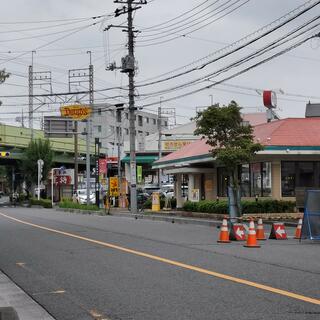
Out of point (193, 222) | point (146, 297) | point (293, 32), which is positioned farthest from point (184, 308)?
point (193, 222)

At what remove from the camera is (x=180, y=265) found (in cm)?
1191

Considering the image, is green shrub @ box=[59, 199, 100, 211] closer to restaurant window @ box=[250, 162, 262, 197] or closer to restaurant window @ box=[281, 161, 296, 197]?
restaurant window @ box=[250, 162, 262, 197]

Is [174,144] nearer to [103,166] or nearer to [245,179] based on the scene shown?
[103,166]

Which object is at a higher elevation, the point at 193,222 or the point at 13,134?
the point at 13,134

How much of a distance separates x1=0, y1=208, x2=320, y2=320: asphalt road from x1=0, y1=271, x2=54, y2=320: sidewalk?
0.53 ft

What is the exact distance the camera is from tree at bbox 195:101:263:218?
80.9ft

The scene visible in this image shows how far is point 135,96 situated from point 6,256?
22587 millimetres

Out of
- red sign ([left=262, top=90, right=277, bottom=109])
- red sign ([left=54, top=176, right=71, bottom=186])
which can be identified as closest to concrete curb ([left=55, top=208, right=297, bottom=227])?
red sign ([left=262, top=90, right=277, bottom=109])

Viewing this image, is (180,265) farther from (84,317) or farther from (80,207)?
(80,207)

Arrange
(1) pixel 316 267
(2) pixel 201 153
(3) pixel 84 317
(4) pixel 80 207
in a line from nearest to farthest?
(3) pixel 84 317 < (1) pixel 316 267 < (2) pixel 201 153 < (4) pixel 80 207

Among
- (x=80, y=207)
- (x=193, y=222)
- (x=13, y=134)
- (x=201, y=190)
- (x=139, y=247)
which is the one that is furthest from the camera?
(x=13, y=134)

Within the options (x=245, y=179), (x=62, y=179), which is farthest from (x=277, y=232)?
(x=62, y=179)

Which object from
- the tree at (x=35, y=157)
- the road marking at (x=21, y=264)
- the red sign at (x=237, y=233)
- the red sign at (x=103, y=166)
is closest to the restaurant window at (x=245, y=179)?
the red sign at (x=237, y=233)

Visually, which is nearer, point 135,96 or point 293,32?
point 293,32
